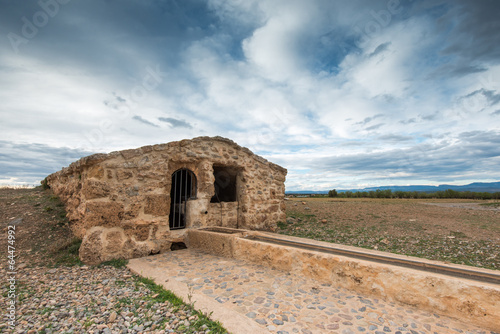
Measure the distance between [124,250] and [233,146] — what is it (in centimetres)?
472

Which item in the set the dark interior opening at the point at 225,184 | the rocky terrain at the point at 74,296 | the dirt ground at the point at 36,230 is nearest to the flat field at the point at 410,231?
the dark interior opening at the point at 225,184

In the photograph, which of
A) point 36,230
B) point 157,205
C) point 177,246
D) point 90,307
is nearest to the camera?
point 90,307

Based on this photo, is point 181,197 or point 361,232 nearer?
point 361,232

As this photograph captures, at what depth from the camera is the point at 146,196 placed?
673 cm

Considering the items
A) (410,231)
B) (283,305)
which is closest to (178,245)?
(283,305)

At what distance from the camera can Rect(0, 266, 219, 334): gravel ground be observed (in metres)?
3.08

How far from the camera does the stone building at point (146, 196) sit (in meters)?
6.02

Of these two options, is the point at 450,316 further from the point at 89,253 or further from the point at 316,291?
the point at 89,253

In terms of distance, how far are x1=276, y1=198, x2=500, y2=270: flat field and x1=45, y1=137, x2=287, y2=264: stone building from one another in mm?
2825

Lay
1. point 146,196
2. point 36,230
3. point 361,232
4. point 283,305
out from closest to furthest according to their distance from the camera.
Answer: point 283,305
point 146,196
point 36,230
point 361,232

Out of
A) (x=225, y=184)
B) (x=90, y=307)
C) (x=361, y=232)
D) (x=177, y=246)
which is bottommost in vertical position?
(x=90, y=307)

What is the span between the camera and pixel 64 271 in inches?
202

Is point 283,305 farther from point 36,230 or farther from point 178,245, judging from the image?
point 36,230

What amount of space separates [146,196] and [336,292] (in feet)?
17.0
